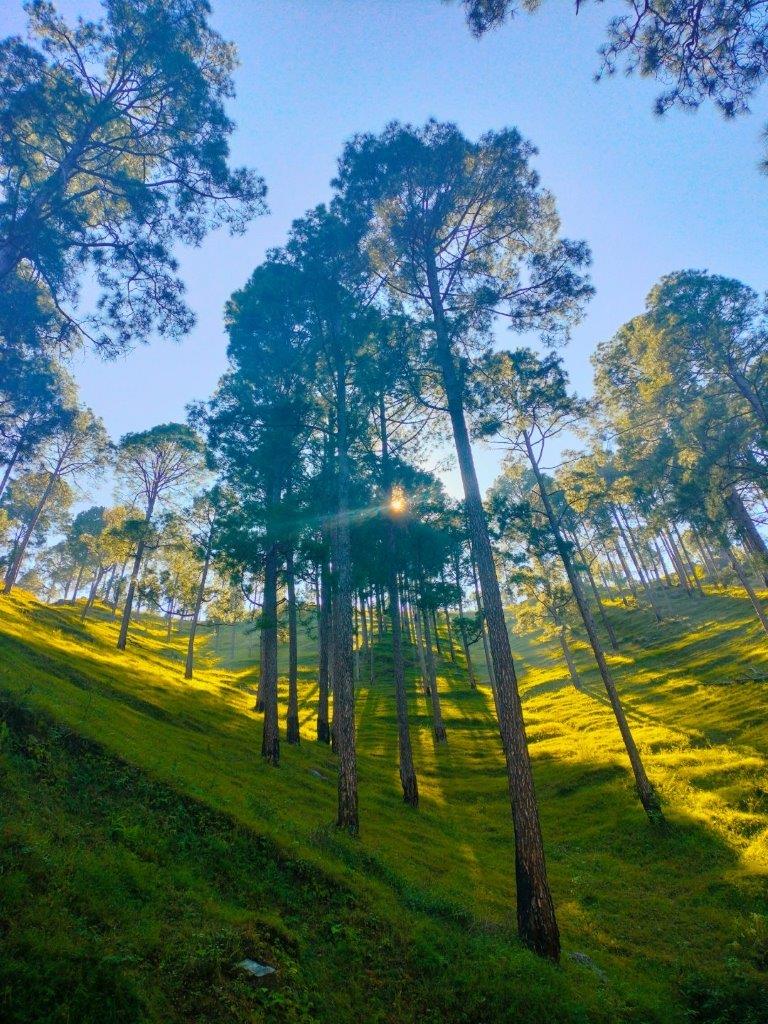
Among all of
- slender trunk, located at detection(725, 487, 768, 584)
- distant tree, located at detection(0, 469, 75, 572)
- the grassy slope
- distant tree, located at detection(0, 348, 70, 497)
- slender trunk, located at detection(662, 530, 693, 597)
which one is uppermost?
distant tree, located at detection(0, 469, 75, 572)

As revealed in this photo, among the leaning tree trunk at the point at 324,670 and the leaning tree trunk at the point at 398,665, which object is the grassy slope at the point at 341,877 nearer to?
the leaning tree trunk at the point at 398,665

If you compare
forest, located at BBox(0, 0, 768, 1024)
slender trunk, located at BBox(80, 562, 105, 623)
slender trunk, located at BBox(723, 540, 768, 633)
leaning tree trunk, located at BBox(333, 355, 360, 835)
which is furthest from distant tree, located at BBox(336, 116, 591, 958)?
slender trunk, located at BBox(80, 562, 105, 623)

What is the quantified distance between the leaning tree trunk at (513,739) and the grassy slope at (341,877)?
0.58 metres

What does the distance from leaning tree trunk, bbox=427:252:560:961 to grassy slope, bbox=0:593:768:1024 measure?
583 millimetres

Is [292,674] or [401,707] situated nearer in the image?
[401,707]

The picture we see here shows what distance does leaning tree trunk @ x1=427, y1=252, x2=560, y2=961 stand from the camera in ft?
27.3

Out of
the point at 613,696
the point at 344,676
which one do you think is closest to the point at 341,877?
the point at 344,676

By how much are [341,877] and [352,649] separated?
19.0 feet

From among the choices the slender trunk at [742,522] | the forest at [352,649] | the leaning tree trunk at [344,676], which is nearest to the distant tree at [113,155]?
the forest at [352,649]

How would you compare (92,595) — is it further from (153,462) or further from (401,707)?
(401,707)

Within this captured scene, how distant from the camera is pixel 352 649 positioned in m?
13.8

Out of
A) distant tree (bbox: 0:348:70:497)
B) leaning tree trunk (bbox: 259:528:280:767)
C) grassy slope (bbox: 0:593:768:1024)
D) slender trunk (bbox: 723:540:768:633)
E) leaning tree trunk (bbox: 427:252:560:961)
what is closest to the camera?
grassy slope (bbox: 0:593:768:1024)

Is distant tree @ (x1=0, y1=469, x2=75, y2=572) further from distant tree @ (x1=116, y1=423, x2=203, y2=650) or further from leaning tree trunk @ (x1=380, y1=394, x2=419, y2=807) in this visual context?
leaning tree trunk @ (x1=380, y1=394, x2=419, y2=807)

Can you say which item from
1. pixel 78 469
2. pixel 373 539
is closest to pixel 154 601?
pixel 78 469
